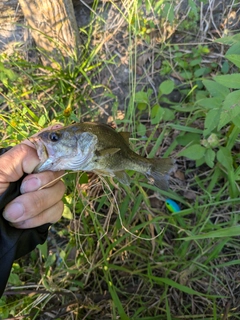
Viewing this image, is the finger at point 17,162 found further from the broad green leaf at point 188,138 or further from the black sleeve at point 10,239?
the broad green leaf at point 188,138

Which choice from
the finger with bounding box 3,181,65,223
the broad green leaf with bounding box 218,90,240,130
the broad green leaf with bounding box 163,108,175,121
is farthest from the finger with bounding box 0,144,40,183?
the broad green leaf with bounding box 163,108,175,121

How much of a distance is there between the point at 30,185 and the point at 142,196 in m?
1.17

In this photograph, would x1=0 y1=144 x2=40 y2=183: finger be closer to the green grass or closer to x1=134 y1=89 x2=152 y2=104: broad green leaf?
the green grass

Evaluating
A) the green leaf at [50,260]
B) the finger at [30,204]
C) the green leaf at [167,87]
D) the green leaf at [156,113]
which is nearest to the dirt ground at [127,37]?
the green leaf at [167,87]

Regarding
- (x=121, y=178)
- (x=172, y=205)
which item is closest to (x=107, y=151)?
(x=121, y=178)

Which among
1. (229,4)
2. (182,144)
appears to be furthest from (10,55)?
(229,4)

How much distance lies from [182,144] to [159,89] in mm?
605

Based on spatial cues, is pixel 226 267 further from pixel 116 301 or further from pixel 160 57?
pixel 160 57

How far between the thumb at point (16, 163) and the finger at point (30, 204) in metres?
0.11

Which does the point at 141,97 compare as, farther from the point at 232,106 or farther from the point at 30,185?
the point at 30,185

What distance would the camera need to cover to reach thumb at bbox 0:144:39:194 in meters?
1.64

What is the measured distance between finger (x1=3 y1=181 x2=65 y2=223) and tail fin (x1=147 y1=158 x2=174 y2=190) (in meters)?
0.73

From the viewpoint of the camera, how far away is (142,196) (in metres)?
2.65

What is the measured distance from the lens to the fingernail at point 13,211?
65.1 inches
